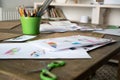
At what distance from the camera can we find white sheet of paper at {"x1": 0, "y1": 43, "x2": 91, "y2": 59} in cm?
54

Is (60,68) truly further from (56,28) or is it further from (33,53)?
(56,28)

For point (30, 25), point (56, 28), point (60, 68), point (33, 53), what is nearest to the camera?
point (60, 68)

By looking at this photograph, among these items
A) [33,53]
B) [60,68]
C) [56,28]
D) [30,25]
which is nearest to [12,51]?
[33,53]

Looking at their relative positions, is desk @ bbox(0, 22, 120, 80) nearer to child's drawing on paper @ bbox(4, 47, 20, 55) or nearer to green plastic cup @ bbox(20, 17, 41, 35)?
child's drawing on paper @ bbox(4, 47, 20, 55)

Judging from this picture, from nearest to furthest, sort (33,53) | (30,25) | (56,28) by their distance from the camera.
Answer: (33,53)
(30,25)
(56,28)

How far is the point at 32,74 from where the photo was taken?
0.42 metres

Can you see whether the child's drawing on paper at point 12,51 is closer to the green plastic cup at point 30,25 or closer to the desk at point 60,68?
the desk at point 60,68

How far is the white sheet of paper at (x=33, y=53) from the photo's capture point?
0.54m

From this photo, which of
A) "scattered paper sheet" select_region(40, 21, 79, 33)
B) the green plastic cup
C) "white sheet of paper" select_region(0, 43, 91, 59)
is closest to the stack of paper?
"white sheet of paper" select_region(0, 43, 91, 59)

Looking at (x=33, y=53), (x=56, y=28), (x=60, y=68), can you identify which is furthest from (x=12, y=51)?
(x=56, y=28)

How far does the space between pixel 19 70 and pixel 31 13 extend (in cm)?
51

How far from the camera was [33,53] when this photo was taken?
0.57 meters

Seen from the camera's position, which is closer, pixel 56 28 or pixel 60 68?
pixel 60 68

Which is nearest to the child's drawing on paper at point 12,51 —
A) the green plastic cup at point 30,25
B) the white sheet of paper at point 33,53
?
the white sheet of paper at point 33,53
